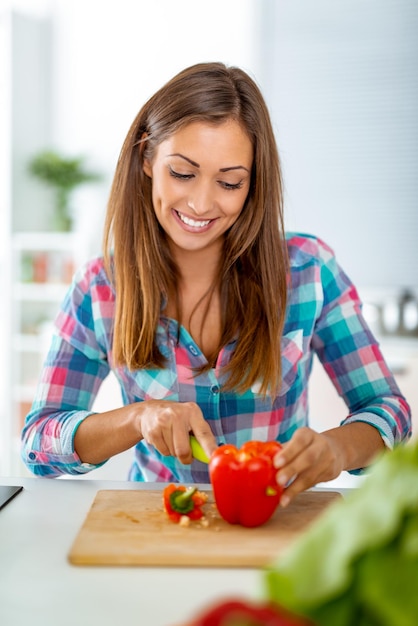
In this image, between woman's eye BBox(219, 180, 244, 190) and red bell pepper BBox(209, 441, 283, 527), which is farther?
woman's eye BBox(219, 180, 244, 190)

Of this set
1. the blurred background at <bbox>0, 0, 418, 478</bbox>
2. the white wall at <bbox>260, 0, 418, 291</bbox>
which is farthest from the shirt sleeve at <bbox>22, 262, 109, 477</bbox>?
the white wall at <bbox>260, 0, 418, 291</bbox>

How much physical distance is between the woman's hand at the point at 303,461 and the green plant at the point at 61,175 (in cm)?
348

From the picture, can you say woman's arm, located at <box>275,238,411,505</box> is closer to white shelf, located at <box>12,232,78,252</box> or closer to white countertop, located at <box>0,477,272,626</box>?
white countertop, located at <box>0,477,272,626</box>

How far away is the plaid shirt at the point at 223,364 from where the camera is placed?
159 centimetres

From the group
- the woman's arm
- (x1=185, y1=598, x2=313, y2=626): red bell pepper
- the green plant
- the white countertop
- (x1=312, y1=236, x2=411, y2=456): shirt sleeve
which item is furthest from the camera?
the green plant

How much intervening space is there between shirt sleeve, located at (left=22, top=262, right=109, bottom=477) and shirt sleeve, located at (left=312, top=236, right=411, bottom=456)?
1.62ft

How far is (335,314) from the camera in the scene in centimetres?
167

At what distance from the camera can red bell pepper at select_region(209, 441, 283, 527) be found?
1.10 metres

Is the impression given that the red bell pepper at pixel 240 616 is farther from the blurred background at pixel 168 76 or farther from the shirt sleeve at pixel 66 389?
the blurred background at pixel 168 76

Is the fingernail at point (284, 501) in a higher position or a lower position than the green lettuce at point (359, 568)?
lower

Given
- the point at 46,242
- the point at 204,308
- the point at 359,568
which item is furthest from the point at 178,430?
the point at 46,242

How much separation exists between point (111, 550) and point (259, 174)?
2.75 feet

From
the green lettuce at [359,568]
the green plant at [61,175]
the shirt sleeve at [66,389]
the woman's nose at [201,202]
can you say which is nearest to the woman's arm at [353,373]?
the woman's nose at [201,202]

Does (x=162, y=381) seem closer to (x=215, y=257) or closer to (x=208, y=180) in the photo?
(x=215, y=257)
